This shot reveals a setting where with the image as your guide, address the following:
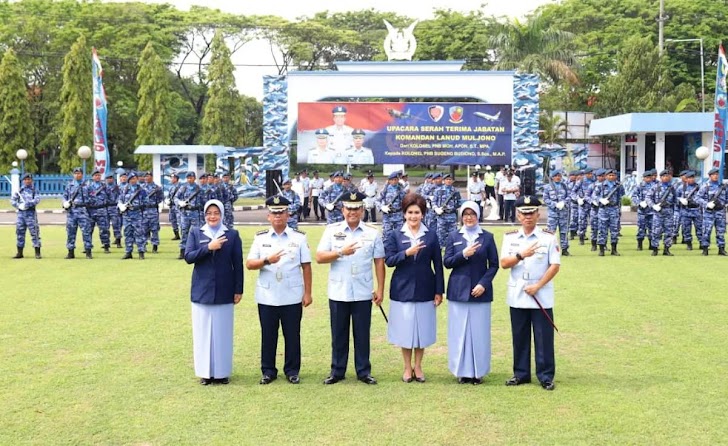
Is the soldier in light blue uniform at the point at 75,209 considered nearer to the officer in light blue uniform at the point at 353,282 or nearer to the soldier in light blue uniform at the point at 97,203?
the soldier in light blue uniform at the point at 97,203

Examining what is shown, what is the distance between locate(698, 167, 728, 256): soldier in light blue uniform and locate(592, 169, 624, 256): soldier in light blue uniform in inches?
62.0

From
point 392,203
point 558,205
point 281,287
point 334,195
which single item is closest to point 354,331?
point 281,287

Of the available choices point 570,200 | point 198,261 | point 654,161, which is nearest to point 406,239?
point 198,261

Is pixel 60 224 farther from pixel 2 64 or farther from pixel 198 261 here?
pixel 198 261

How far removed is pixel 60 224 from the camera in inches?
958

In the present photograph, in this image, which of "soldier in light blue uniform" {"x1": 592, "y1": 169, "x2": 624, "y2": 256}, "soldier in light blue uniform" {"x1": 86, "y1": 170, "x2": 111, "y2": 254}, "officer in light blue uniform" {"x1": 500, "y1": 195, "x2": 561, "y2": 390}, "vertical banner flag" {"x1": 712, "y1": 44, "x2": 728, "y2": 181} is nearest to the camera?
"officer in light blue uniform" {"x1": 500, "y1": 195, "x2": 561, "y2": 390}

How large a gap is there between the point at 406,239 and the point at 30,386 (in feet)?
10.6

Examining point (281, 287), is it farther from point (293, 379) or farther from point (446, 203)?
point (446, 203)

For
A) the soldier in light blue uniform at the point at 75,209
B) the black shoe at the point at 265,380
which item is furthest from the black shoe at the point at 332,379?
the soldier in light blue uniform at the point at 75,209

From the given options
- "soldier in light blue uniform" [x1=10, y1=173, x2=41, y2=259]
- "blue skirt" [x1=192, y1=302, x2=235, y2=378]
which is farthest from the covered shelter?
"blue skirt" [x1=192, y1=302, x2=235, y2=378]

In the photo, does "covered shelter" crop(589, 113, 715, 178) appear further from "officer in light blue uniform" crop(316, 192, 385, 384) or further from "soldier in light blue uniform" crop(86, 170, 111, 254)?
"officer in light blue uniform" crop(316, 192, 385, 384)

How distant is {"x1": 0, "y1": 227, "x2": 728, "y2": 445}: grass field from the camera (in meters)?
5.64

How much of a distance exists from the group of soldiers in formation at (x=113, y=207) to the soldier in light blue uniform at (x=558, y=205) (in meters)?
6.66

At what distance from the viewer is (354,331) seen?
274 inches
